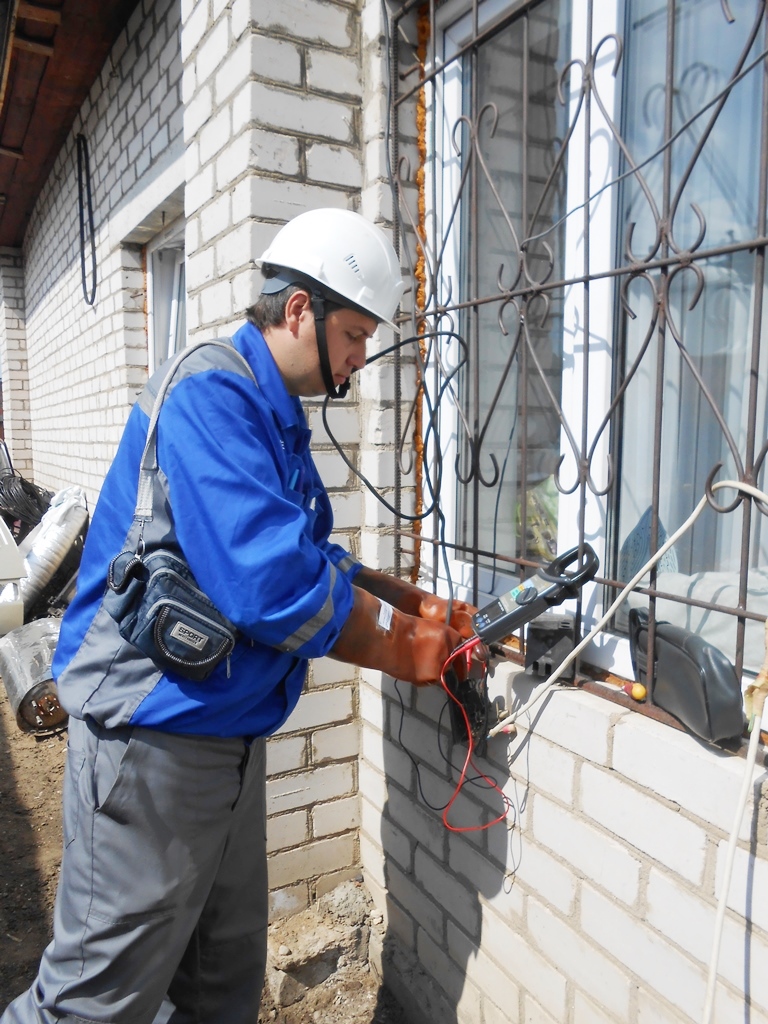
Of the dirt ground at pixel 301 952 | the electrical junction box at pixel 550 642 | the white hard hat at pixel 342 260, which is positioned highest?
the white hard hat at pixel 342 260

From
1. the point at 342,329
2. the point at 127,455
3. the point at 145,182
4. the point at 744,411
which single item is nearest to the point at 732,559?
the point at 744,411

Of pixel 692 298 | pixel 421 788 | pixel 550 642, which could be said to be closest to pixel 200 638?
pixel 550 642

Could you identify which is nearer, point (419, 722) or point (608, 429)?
point (608, 429)

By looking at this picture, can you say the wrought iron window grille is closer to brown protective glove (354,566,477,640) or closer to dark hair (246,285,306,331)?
brown protective glove (354,566,477,640)

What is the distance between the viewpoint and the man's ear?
5.39ft

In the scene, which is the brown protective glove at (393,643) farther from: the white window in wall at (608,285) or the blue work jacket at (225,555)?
the white window in wall at (608,285)

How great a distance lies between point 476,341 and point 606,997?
5.21ft

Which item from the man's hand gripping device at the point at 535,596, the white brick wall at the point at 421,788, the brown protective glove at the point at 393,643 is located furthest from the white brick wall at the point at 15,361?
the man's hand gripping device at the point at 535,596

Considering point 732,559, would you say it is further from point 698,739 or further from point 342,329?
point 342,329

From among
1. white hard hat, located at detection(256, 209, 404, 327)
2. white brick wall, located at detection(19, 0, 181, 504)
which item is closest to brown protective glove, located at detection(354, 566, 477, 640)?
white hard hat, located at detection(256, 209, 404, 327)

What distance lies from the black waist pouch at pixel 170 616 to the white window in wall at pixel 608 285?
0.80 metres

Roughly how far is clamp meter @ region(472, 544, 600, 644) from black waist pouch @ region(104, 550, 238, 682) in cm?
56

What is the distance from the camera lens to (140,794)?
157 centimetres

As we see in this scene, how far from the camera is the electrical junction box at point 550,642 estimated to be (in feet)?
5.65
